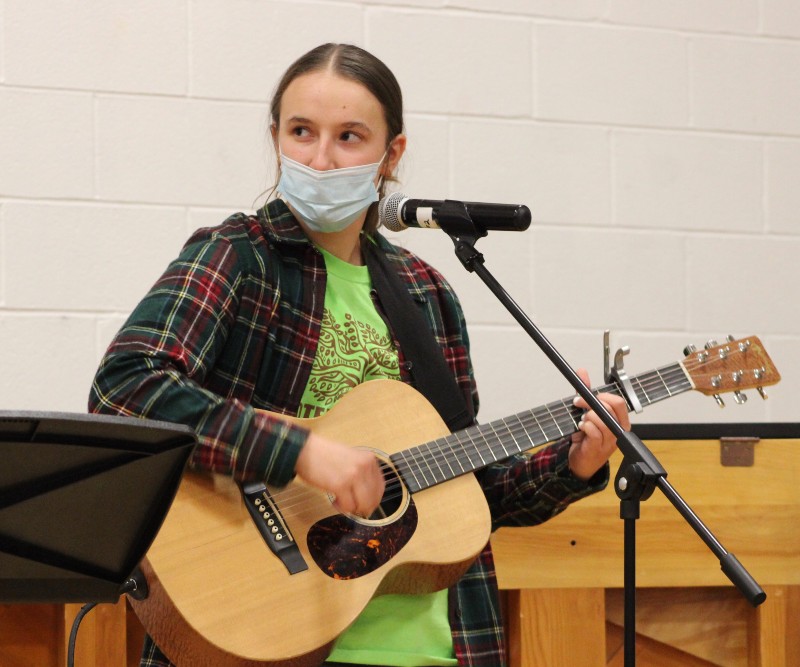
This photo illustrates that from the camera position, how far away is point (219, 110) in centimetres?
249

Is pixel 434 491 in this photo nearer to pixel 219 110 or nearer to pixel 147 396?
pixel 147 396

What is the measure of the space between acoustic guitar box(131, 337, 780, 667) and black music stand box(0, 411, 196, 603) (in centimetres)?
30

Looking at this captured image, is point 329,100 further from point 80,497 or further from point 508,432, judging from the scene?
point 80,497

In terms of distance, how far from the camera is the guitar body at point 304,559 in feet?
4.77

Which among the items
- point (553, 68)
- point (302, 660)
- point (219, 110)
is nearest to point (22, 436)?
point (302, 660)

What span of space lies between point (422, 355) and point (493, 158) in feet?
3.30

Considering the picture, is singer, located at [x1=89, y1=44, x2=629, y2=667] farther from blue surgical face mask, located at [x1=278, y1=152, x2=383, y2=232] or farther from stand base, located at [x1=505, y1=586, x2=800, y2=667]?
stand base, located at [x1=505, y1=586, x2=800, y2=667]

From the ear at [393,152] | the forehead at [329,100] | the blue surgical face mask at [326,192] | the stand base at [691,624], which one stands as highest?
the forehead at [329,100]

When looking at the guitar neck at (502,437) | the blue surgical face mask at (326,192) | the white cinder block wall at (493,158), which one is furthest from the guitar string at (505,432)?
the white cinder block wall at (493,158)

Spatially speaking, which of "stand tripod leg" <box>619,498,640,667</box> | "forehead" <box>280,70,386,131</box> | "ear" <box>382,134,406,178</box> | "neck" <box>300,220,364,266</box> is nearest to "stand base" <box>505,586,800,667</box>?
"stand tripod leg" <box>619,498,640,667</box>

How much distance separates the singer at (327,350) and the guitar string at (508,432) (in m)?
0.06

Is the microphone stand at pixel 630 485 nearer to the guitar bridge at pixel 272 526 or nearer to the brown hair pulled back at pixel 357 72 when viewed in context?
the brown hair pulled back at pixel 357 72

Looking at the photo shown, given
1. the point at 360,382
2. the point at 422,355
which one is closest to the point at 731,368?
the point at 422,355

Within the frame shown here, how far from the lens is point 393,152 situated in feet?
6.32
